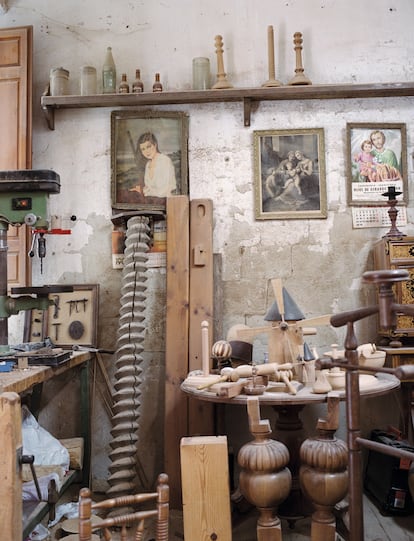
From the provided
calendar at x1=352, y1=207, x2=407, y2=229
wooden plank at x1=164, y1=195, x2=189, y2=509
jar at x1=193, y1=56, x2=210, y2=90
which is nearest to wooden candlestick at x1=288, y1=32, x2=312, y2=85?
jar at x1=193, y1=56, x2=210, y2=90

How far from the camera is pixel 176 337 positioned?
11.9ft

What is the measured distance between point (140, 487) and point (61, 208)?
2017mm

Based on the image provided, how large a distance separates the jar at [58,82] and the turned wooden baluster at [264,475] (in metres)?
2.57

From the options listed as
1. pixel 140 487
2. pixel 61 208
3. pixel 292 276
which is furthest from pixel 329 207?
pixel 140 487

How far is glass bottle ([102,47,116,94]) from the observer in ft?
12.7

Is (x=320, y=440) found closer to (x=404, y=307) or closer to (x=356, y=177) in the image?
(x=404, y=307)

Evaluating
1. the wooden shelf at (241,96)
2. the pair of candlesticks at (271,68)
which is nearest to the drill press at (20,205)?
the wooden shelf at (241,96)

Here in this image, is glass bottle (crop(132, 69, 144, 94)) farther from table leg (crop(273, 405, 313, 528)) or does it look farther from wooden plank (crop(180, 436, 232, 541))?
wooden plank (crop(180, 436, 232, 541))

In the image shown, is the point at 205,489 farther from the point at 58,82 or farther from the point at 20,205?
the point at 58,82

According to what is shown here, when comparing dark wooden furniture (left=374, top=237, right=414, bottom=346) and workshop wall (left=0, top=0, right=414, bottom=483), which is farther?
workshop wall (left=0, top=0, right=414, bottom=483)

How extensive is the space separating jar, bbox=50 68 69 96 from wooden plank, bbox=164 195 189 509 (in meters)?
1.09

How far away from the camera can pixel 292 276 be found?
3.82 meters

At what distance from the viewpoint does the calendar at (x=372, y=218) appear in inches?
150

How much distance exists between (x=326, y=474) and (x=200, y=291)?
1.52 meters
